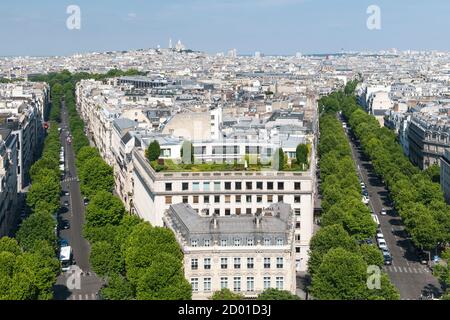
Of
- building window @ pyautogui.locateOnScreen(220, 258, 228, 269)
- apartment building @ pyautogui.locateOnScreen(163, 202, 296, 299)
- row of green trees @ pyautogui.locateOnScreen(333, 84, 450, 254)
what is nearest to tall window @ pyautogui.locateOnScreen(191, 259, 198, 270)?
apartment building @ pyautogui.locateOnScreen(163, 202, 296, 299)

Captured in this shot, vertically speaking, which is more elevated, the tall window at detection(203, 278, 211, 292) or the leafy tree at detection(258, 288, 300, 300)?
the leafy tree at detection(258, 288, 300, 300)

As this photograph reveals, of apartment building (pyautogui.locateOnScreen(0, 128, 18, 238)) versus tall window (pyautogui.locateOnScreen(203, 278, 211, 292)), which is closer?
tall window (pyautogui.locateOnScreen(203, 278, 211, 292))

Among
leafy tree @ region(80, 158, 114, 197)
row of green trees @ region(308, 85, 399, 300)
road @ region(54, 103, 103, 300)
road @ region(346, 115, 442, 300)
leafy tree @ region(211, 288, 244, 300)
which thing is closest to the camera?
leafy tree @ region(211, 288, 244, 300)

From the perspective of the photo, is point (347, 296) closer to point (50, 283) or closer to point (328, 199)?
point (50, 283)

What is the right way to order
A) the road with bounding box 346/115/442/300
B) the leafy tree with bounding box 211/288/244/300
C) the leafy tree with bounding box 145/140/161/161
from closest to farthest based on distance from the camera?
the leafy tree with bounding box 211/288/244/300 → the road with bounding box 346/115/442/300 → the leafy tree with bounding box 145/140/161/161

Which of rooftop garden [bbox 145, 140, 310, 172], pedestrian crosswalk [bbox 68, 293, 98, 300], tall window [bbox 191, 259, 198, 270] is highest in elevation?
rooftop garden [bbox 145, 140, 310, 172]

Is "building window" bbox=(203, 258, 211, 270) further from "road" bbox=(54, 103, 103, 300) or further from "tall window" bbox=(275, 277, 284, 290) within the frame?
"road" bbox=(54, 103, 103, 300)

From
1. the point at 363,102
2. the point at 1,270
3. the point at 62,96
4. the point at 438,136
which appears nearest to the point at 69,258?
the point at 1,270
